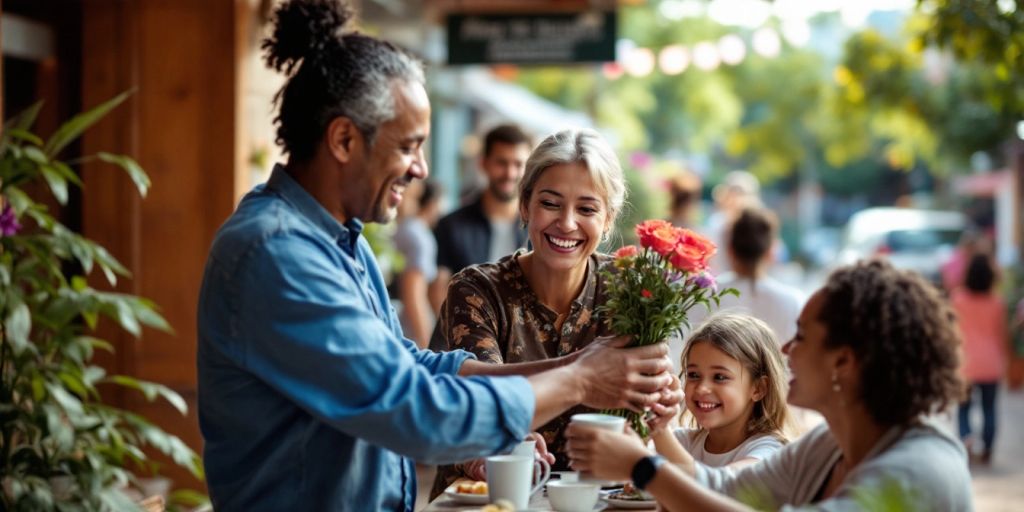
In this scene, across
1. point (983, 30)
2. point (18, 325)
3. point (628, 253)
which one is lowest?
point (18, 325)

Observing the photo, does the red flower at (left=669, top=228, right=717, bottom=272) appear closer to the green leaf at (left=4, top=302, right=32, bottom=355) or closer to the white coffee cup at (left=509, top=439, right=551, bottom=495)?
the white coffee cup at (left=509, top=439, right=551, bottom=495)

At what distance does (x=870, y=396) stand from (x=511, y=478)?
2.81ft

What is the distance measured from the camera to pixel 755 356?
3746 millimetres

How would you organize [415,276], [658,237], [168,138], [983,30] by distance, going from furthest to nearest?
[415,276] → [168,138] → [983,30] → [658,237]

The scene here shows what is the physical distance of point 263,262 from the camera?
244 centimetres

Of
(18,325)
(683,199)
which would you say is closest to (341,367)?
(18,325)

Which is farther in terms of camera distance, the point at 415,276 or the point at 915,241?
the point at 915,241

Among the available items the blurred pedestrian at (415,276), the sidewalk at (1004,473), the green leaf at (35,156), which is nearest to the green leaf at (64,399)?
the green leaf at (35,156)

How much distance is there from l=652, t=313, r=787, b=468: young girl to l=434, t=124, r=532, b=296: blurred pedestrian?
3.39m

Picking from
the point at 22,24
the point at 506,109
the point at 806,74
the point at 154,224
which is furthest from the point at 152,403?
the point at 806,74

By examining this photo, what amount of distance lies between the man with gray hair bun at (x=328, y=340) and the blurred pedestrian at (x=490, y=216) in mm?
4367

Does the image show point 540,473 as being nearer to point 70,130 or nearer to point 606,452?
point 606,452

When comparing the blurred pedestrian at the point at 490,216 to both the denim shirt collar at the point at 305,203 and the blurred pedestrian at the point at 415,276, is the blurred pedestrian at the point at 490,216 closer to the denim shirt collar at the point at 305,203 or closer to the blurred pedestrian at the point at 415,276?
the blurred pedestrian at the point at 415,276

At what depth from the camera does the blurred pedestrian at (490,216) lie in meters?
7.16
